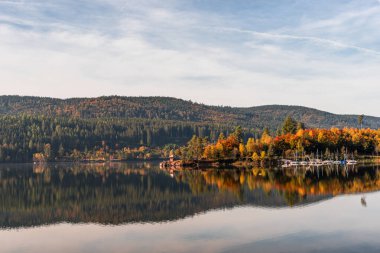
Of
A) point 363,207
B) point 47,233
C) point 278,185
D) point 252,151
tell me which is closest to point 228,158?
point 252,151

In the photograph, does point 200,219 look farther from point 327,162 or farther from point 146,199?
point 327,162

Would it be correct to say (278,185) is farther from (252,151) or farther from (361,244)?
(252,151)

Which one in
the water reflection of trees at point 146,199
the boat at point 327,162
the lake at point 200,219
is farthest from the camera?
the boat at point 327,162

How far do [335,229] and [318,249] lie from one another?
33.4ft

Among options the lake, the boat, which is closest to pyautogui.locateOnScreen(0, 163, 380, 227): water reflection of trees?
the lake

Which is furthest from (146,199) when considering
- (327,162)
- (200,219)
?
(327,162)

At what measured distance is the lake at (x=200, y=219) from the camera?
153 feet

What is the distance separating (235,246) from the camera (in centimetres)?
4519

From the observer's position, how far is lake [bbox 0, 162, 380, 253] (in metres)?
46.8

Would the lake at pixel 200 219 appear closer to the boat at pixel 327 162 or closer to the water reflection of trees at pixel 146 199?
the water reflection of trees at pixel 146 199

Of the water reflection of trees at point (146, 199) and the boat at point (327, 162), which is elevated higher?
the boat at point (327, 162)

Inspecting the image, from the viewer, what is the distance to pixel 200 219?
61.1m

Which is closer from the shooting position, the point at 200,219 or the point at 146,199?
the point at 200,219

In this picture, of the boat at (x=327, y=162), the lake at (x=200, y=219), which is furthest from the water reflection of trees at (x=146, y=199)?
the boat at (x=327, y=162)
